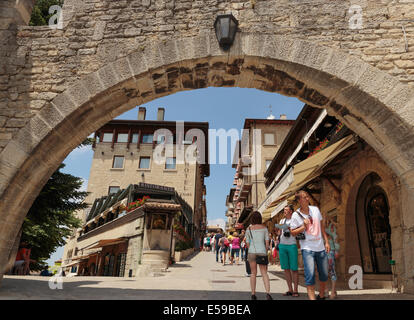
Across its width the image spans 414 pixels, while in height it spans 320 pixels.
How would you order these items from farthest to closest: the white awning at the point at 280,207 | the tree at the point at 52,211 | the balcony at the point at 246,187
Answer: the balcony at the point at 246,187
the white awning at the point at 280,207
the tree at the point at 52,211

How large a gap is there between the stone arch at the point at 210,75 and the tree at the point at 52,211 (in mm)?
2941

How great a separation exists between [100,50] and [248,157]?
2294cm

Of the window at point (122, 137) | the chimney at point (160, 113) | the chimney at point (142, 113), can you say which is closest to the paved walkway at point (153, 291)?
the window at point (122, 137)

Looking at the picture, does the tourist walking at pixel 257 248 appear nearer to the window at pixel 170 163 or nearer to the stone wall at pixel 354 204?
the stone wall at pixel 354 204

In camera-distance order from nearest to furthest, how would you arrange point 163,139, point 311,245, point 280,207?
point 311,245 < point 280,207 < point 163,139

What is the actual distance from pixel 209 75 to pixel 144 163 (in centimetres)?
2299

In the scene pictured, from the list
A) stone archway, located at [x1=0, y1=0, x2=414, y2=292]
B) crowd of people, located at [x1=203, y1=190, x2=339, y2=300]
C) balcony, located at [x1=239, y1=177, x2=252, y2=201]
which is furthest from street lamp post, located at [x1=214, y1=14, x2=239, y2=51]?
balcony, located at [x1=239, y1=177, x2=252, y2=201]

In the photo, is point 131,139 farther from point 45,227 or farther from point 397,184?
point 397,184

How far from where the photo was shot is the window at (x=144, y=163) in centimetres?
2722

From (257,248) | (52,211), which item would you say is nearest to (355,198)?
(257,248)

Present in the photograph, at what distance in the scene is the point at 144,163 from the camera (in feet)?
89.8

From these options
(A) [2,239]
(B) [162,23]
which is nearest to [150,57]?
(B) [162,23]

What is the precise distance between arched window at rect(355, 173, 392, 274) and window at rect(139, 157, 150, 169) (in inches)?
878

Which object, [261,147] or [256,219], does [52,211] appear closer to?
[256,219]
